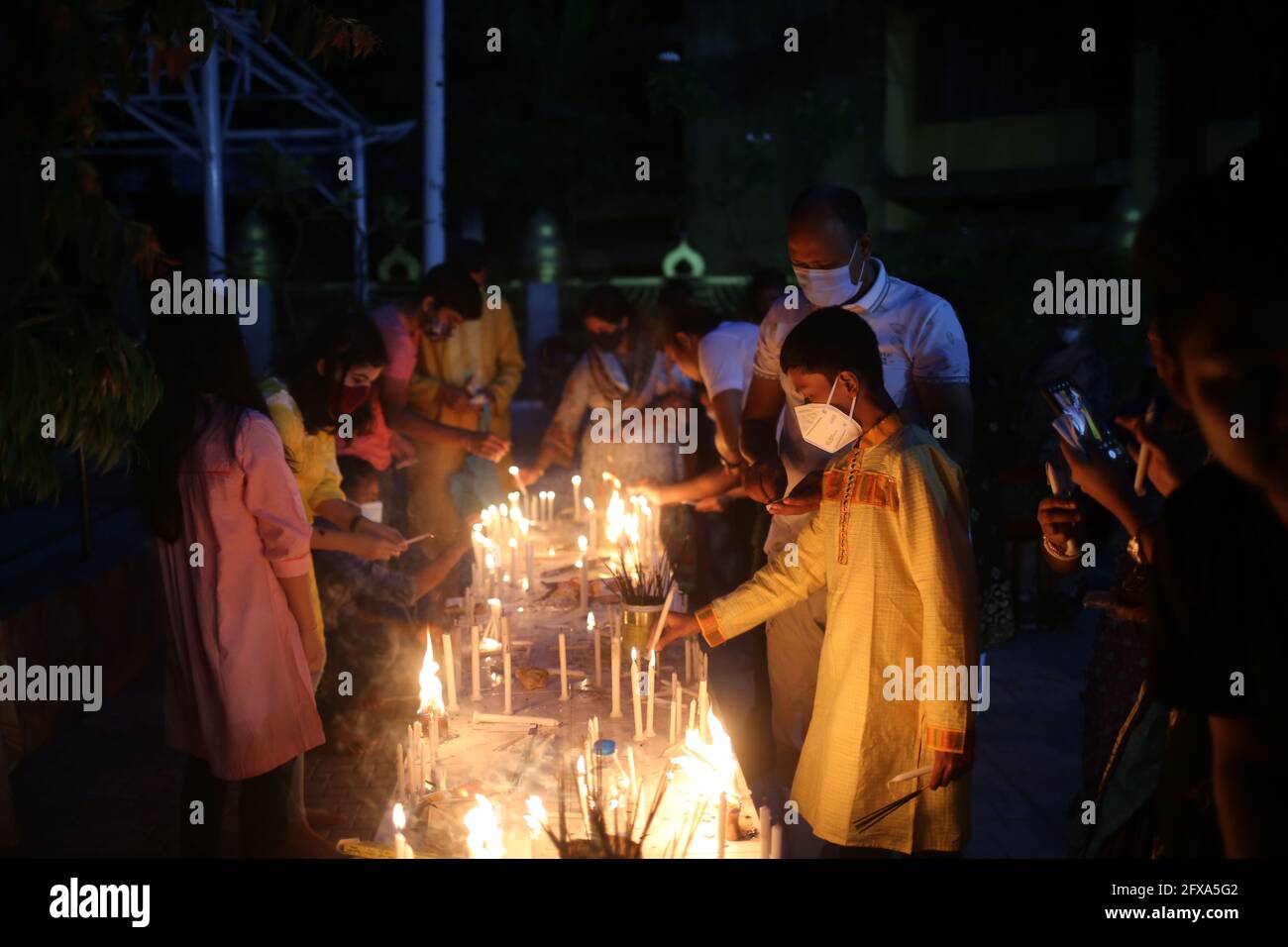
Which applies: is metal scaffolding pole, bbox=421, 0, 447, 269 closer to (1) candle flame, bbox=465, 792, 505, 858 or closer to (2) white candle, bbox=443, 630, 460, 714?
(2) white candle, bbox=443, 630, 460, 714

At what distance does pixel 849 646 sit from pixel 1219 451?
176 centimetres

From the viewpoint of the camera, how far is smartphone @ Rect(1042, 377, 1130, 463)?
3.34 m

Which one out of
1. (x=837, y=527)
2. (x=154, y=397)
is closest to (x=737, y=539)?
(x=837, y=527)

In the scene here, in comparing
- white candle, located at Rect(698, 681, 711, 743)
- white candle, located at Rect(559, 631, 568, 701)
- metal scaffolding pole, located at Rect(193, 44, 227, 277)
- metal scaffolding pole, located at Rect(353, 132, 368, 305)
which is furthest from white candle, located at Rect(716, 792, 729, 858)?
metal scaffolding pole, located at Rect(353, 132, 368, 305)

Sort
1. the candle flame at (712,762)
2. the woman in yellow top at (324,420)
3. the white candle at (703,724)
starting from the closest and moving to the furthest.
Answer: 1. the candle flame at (712,762)
2. the white candle at (703,724)
3. the woman in yellow top at (324,420)

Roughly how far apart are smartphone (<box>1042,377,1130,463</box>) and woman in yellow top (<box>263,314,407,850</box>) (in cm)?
273

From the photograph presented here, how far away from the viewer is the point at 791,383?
4.44m

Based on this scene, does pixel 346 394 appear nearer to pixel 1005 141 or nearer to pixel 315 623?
pixel 315 623

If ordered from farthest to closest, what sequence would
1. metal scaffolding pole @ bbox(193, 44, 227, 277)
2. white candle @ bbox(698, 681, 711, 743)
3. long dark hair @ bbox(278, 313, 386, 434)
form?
metal scaffolding pole @ bbox(193, 44, 227, 277), long dark hair @ bbox(278, 313, 386, 434), white candle @ bbox(698, 681, 711, 743)

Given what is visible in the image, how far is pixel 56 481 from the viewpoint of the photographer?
11.0 ft

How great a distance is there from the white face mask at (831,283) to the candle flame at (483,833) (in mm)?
2447

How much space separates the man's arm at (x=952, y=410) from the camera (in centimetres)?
421

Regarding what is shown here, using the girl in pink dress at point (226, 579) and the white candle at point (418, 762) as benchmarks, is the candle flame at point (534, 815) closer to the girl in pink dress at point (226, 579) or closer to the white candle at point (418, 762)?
the white candle at point (418, 762)

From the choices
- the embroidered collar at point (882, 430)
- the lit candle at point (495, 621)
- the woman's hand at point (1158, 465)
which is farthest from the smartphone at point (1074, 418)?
the lit candle at point (495, 621)
